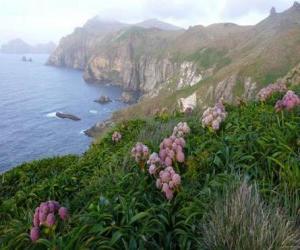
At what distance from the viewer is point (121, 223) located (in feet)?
17.9

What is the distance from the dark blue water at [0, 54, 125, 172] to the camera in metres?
79.1

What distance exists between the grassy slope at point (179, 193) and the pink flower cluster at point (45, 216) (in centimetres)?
16

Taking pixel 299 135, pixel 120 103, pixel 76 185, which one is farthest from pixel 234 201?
pixel 120 103

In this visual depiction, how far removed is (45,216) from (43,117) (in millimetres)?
108252

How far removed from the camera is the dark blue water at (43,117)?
79.1 meters

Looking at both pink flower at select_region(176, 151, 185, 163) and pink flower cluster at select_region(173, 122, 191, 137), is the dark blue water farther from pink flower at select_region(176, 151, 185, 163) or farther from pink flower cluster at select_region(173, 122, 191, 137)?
pink flower at select_region(176, 151, 185, 163)


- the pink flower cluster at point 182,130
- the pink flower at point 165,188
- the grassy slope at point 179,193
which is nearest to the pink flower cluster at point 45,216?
the grassy slope at point 179,193

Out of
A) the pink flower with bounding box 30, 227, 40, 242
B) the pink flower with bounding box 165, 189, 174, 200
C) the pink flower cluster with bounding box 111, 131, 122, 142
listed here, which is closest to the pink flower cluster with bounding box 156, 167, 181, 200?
the pink flower with bounding box 165, 189, 174, 200

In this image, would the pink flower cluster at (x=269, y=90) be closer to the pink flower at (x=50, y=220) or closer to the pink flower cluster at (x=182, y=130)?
the pink flower cluster at (x=182, y=130)

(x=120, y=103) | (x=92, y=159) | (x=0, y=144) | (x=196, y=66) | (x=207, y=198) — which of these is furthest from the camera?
A: (x=196, y=66)

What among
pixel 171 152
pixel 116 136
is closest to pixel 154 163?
pixel 171 152

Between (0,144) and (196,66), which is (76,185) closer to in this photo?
(0,144)

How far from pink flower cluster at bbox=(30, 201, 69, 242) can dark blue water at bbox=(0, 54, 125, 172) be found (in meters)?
64.8

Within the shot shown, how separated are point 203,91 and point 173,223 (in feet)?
336
